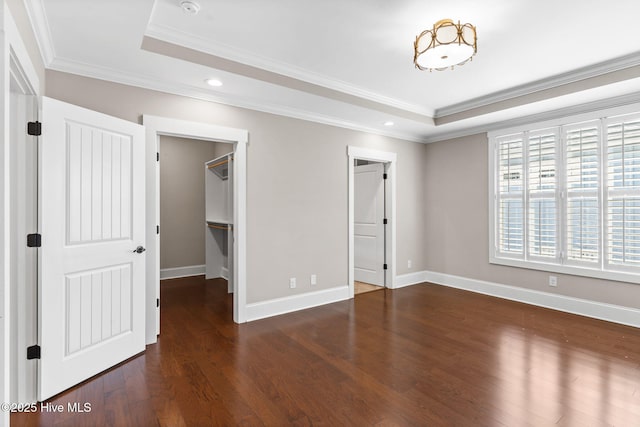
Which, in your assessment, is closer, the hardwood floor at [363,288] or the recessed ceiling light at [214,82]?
Result: the recessed ceiling light at [214,82]

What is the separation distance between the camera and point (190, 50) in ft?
8.94

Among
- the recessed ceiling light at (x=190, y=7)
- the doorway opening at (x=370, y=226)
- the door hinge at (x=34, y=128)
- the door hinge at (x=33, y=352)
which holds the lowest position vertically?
the door hinge at (x=33, y=352)

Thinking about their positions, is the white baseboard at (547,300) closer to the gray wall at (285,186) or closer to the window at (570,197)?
the window at (570,197)

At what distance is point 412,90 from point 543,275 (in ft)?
9.72

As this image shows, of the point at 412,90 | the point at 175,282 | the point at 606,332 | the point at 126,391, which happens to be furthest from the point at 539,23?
the point at 175,282

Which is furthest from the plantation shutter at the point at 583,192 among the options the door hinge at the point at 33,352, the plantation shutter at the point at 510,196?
the door hinge at the point at 33,352

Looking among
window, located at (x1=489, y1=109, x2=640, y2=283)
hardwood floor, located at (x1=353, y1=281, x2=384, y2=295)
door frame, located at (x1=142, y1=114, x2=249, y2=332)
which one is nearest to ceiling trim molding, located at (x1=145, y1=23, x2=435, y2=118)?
door frame, located at (x1=142, y1=114, x2=249, y2=332)

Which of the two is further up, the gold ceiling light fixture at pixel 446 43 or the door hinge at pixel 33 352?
the gold ceiling light fixture at pixel 446 43

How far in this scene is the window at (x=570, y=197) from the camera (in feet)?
11.9

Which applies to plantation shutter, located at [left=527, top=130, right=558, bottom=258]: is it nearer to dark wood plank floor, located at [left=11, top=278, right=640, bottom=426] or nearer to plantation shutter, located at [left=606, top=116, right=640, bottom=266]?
plantation shutter, located at [left=606, top=116, right=640, bottom=266]

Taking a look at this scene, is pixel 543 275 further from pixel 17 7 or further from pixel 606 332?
pixel 17 7

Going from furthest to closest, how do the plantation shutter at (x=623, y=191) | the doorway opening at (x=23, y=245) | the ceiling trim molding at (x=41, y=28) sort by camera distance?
1. the plantation shutter at (x=623, y=191)
2. the doorway opening at (x=23, y=245)
3. the ceiling trim molding at (x=41, y=28)

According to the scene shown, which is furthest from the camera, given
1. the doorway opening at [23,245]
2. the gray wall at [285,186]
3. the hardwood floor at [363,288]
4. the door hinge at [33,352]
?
the hardwood floor at [363,288]

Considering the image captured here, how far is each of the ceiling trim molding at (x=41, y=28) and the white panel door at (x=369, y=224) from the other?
4160 millimetres
